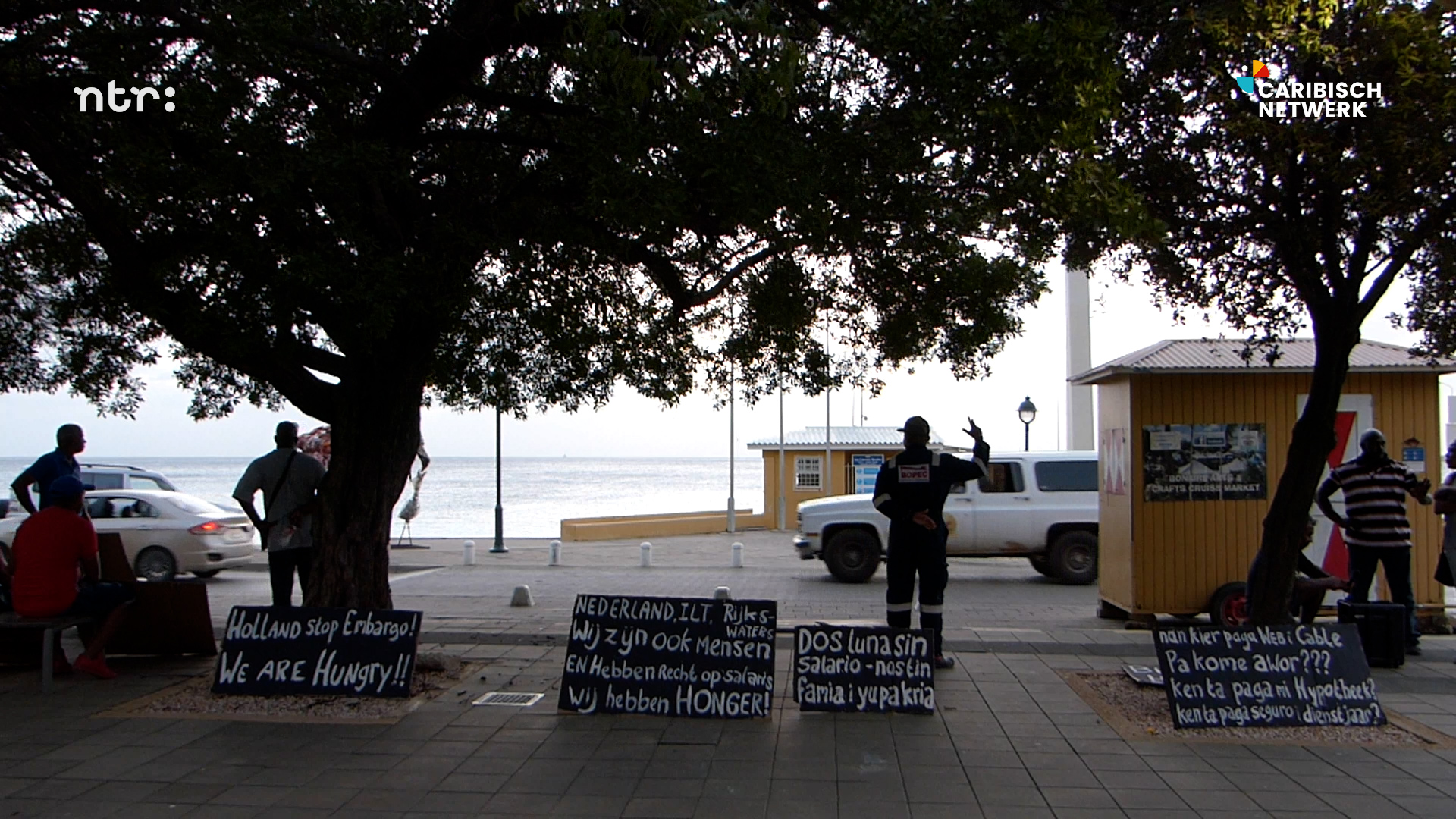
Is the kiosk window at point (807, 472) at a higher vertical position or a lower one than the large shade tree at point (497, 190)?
lower

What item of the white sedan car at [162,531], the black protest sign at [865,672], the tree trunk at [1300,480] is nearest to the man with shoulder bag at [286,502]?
the black protest sign at [865,672]

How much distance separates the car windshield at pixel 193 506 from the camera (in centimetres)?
1648

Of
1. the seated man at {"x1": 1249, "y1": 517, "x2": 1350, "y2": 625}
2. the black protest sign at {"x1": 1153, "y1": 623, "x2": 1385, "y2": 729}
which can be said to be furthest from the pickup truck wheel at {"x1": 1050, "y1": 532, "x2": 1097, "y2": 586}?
the black protest sign at {"x1": 1153, "y1": 623, "x2": 1385, "y2": 729}

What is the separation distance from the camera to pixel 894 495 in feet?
25.8

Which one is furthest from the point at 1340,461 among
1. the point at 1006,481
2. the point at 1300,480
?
the point at 1006,481

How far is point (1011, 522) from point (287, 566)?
1038 centimetres

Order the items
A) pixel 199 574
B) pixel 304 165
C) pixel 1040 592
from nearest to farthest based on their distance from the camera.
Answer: pixel 304 165 → pixel 1040 592 → pixel 199 574

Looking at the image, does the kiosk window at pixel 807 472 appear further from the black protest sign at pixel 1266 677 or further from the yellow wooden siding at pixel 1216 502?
the black protest sign at pixel 1266 677

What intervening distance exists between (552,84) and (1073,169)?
4170mm

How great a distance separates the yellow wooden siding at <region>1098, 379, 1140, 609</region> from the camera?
10055mm

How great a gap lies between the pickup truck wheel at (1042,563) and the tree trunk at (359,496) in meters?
10.4

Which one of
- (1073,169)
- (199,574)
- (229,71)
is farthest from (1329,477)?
(199,574)

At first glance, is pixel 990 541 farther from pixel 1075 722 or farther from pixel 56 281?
pixel 56 281

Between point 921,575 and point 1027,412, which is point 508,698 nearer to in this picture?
point 921,575
